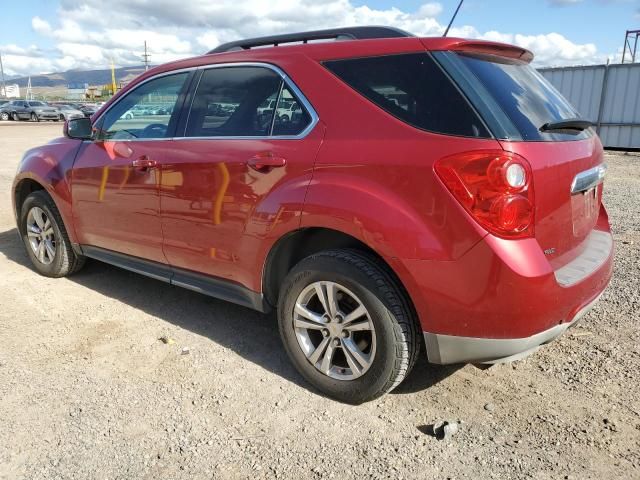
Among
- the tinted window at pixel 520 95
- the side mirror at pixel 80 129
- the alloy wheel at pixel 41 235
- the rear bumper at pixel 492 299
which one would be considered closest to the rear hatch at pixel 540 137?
the tinted window at pixel 520 95

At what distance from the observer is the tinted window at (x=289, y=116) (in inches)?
117

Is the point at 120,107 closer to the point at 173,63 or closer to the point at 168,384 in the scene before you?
the point at 173,63

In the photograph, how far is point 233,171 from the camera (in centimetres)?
317

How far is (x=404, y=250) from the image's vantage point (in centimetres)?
252

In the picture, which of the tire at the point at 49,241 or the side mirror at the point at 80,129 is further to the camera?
the tire at the point at 49,241

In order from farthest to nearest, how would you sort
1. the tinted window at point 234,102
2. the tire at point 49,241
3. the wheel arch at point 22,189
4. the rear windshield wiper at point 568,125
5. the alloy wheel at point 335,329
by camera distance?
the wheel arch at point 22,189, the tire at point 49,241, the tinted window at point 234,102, the alloy wheel at point 335,329, the rear windshield wiper at point 568,125

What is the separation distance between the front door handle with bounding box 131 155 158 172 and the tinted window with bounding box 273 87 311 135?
3.40 ft

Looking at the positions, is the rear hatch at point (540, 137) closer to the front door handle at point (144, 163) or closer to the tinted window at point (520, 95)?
the tinted window at point (520, 95)

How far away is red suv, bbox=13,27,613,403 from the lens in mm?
2393

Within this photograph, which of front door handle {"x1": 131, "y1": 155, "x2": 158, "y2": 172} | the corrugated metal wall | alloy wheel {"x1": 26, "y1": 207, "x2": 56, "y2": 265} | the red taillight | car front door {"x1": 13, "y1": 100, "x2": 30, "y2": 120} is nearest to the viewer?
the red taillight

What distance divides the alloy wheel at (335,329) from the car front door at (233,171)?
38cm

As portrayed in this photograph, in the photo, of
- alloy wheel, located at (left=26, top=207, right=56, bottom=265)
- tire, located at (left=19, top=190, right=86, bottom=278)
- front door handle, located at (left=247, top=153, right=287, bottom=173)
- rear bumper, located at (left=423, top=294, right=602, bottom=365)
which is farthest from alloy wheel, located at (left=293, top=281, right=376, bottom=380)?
alloy wheel, located at (left=26, top=207, right=56, bottom=265)

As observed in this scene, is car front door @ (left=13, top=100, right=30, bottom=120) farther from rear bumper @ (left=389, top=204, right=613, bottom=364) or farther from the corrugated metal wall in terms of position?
rear bumper @ (left=389, top=204, right=613, bottom=364)

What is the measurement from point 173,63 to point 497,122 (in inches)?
95.0
